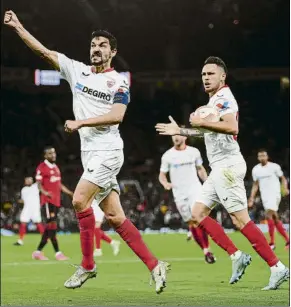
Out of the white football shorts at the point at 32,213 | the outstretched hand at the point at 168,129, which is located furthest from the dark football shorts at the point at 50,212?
the outstretched hand at the point at 168,129

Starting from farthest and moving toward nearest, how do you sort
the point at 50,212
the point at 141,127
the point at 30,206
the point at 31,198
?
the point at 141,127
the point at 31,198
the point at 30,206
the point at 50,212

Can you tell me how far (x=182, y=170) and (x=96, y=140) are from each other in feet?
24.1

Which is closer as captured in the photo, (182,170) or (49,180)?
(182,170)

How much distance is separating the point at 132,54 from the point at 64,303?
32.2m

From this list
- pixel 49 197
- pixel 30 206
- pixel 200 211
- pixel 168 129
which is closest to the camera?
pixel 168 129

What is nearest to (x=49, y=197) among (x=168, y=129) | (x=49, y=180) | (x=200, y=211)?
(x=49, y=180)

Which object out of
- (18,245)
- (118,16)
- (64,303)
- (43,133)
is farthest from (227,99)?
(43,133)

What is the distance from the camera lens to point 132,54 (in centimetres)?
3900

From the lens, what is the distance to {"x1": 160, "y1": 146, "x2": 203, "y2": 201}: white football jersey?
14.5 m

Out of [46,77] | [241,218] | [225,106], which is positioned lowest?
[241,218]

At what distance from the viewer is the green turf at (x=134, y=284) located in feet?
24.9

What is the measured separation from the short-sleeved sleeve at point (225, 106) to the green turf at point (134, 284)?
1853mm

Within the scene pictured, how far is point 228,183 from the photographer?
864cm

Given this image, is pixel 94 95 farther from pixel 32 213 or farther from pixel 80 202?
pixel 32 213
